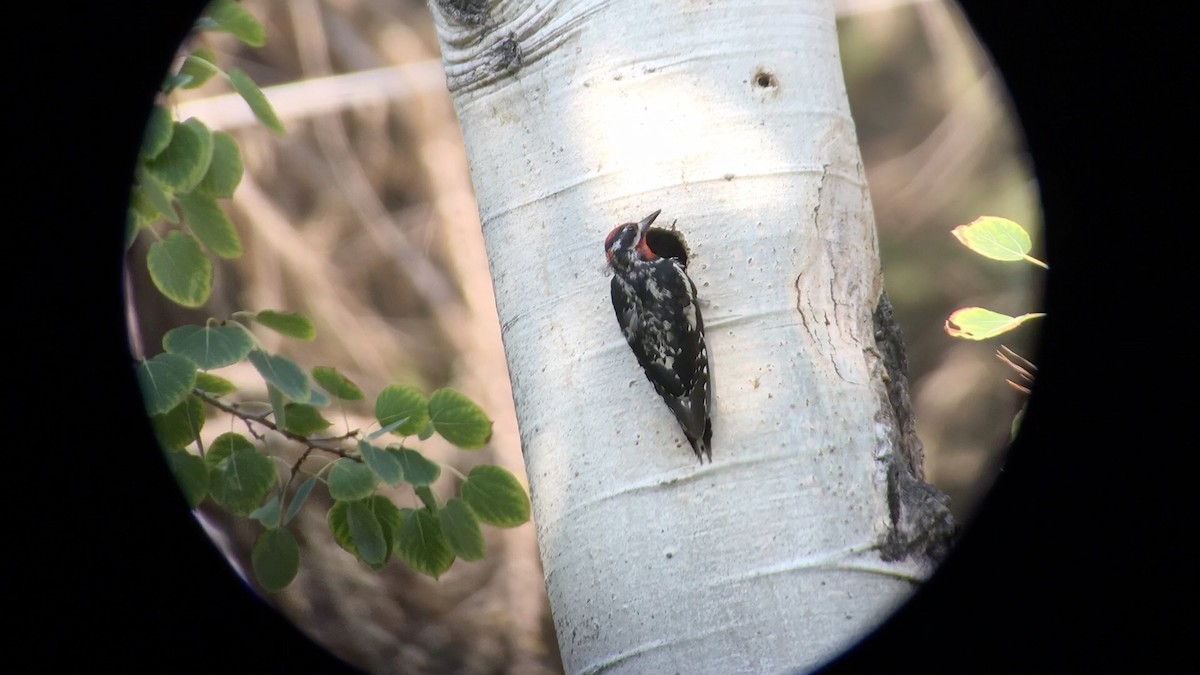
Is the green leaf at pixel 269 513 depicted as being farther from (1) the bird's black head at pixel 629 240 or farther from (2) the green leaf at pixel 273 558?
(1) the bird's black head at pixel 629 240

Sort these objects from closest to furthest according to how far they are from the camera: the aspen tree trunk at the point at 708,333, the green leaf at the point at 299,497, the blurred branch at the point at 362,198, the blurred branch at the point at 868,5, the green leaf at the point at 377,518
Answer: the aspen tree trunk at the point at 708,333 → the green leaf at the point at 299,497 → the green leaf at the point at 377,518 → the blurred branch at the point at 868,5 → the blurred branch at the point at 362,198

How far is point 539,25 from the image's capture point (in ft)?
3.76

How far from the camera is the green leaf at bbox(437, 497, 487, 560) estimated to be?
47.1 inches

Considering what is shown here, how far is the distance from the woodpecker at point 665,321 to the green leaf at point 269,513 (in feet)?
1.47

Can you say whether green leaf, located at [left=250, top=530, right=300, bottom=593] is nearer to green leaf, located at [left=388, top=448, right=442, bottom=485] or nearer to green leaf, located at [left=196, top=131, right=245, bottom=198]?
green leaf, located at [left=388, top=448, right=442, bottom=485]

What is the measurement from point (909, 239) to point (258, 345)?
14.0 ft

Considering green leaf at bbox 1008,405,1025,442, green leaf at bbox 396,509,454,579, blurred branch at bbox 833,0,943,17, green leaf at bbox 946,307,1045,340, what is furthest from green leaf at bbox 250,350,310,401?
blurred branch at bbox 833,0,943,17

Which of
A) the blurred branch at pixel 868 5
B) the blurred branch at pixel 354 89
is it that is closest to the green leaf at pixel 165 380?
the blurred branch at pixel 354 89

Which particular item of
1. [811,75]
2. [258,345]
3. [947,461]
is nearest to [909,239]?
[947,461]

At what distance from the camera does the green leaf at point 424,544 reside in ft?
4.01

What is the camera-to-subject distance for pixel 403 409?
117 cm

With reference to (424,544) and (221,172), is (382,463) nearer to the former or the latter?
(424,544)

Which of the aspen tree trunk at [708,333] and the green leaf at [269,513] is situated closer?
the aspen tree trunk at [708,333]

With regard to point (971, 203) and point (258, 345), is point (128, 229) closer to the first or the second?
point (258, 345)
